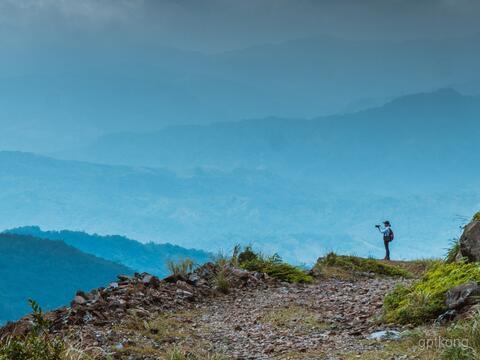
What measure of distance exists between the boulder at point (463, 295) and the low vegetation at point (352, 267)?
31.5 feet

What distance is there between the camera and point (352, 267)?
2123cm

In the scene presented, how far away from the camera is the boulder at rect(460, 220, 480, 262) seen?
39.7 feet

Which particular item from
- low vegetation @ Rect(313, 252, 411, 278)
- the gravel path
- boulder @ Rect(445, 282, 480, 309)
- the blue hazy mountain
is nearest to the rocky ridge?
the gravel path

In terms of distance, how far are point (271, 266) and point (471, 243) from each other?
7317mm

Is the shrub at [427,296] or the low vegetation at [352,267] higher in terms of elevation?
the low vegetation at [352,267]

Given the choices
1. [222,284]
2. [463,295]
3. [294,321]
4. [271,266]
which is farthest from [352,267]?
[463,295]

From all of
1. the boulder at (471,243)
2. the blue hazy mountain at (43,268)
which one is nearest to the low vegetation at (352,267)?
the boulder at (471,243)

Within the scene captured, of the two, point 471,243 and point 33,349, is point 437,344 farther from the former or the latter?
point 33,349

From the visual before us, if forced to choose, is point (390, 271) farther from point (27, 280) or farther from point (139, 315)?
point (27, 280)

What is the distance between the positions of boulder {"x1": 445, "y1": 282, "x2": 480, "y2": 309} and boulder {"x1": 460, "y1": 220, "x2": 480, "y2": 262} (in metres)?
1.75

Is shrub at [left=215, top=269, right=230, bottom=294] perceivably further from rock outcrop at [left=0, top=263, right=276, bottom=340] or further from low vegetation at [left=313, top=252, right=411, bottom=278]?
low vegetation at [left=313, top=252, right=411, bottom=278]

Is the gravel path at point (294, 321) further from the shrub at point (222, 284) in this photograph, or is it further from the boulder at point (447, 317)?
the boulder at point (447, 317)

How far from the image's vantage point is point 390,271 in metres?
21.3

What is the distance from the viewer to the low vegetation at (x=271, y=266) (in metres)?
18.2
